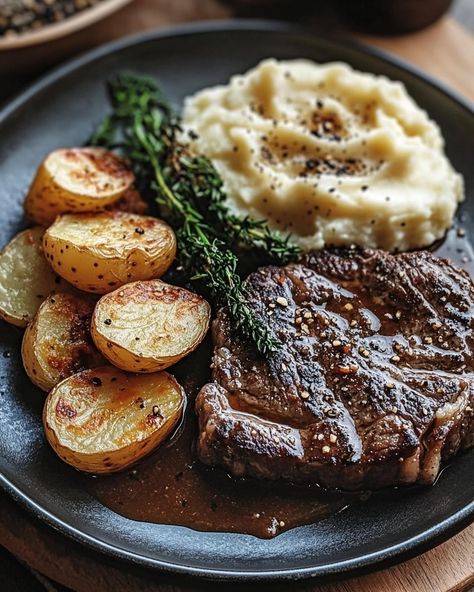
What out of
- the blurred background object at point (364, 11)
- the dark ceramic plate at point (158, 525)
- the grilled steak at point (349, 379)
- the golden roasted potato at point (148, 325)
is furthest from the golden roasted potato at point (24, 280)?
the blurred background object at point (364, 11)

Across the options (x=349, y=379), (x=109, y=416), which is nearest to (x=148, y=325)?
(x=109, y=416)

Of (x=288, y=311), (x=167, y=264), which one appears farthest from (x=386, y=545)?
(x=167, y=264)

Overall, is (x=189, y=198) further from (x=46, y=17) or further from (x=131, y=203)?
(x=46, y=17)

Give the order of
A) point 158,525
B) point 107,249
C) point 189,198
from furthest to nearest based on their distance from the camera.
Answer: point 189,198 → point 107,249 → point 158,525

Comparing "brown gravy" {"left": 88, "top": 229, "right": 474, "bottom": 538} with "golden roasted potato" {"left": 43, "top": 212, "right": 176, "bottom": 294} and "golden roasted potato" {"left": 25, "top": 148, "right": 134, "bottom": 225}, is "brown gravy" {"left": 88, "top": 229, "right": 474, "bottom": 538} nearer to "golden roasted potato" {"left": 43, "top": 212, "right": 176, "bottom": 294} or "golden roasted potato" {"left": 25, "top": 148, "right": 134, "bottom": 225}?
"golden roasted potato" {"left": 43, "top": 212, "right": 176, "bottom": 294}

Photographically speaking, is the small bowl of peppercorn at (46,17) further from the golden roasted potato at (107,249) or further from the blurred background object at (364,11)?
the golden roasted potato at (107,249)

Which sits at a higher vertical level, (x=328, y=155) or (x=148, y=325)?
(x=328, y=155)

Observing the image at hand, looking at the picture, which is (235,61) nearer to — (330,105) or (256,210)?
(330,105)
